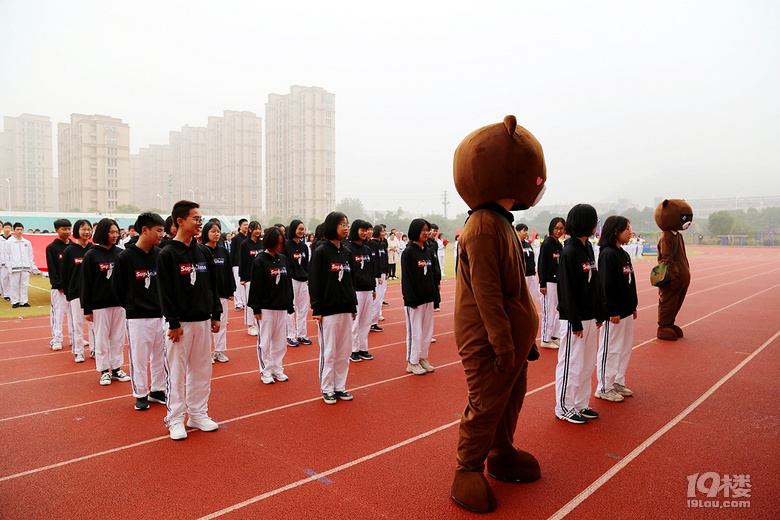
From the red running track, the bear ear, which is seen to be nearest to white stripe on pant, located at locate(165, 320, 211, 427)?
the red running track

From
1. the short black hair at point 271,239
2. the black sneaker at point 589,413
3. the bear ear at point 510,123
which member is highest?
the bear ear at point 510,123

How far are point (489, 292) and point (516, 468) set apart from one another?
1501mm

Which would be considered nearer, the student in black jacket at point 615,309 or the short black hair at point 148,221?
the short black hair at point 148,221

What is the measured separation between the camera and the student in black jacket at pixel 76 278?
7.15m

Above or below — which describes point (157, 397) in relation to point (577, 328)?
below

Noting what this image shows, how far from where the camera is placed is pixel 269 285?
634cm

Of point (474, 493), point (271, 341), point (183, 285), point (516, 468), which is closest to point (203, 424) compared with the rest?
point (183, 285)

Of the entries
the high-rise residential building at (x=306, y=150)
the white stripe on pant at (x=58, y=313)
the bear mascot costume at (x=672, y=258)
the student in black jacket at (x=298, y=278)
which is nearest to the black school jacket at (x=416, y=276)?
the student in black jacket at (x=298, y=278)

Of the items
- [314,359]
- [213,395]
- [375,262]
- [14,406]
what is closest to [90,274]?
[14,406]

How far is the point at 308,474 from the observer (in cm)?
387

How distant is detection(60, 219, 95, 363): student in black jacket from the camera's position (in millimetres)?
7148

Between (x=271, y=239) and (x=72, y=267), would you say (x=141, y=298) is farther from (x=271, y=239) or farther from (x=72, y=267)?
(x=72, y=267)

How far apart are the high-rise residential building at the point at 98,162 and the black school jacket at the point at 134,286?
69109 millimetres

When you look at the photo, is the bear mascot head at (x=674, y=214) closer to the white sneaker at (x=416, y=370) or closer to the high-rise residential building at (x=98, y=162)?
the white sneaker at (x=416, y=370)
